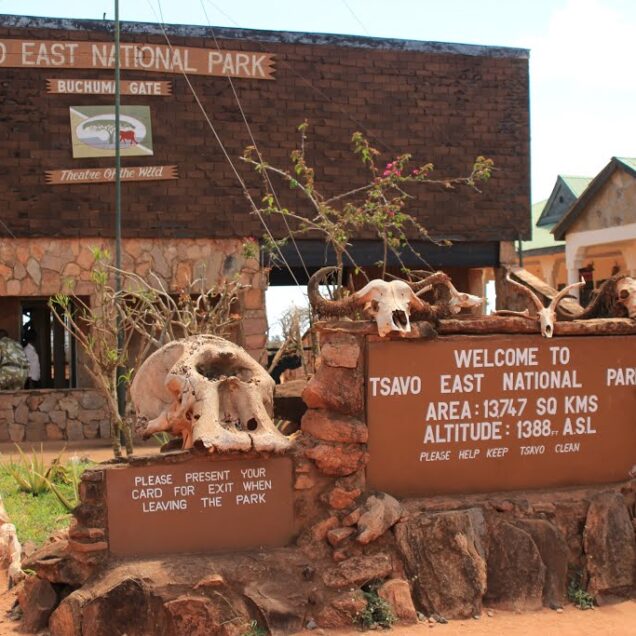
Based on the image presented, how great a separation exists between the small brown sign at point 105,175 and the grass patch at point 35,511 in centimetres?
532

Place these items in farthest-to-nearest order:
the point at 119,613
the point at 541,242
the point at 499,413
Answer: the point at 541,242, the point at 499,413, the point at 119,613

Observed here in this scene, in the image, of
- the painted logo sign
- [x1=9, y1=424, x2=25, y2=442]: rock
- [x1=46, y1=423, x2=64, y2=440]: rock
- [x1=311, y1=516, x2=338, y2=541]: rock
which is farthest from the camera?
the painted logo sign

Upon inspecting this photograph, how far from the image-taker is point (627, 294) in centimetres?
723

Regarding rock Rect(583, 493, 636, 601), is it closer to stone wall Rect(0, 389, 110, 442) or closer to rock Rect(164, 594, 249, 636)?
rock Rect(164, 594, 249, 636)

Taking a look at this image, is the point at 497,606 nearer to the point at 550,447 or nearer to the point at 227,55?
the point at 550,447

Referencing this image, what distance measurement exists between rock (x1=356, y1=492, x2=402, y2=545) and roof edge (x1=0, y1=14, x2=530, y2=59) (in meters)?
10.00

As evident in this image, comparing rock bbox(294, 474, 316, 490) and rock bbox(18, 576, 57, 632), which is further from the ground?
rock bbox(294, 474, 316, 490)

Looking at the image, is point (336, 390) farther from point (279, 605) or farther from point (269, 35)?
point (269, 35)

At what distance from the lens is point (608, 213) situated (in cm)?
2020

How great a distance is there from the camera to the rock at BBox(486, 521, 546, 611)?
20.4ft

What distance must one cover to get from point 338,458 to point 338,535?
492 mm

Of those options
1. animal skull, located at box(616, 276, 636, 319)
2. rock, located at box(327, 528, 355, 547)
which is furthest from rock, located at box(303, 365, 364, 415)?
animal skull, located at box(616, 276, 636, 319)

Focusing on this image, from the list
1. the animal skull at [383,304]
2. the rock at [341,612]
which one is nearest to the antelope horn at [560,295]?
the animal skull at [383,304]

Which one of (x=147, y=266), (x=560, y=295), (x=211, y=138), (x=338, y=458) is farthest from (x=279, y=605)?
(x=211, y=138)
